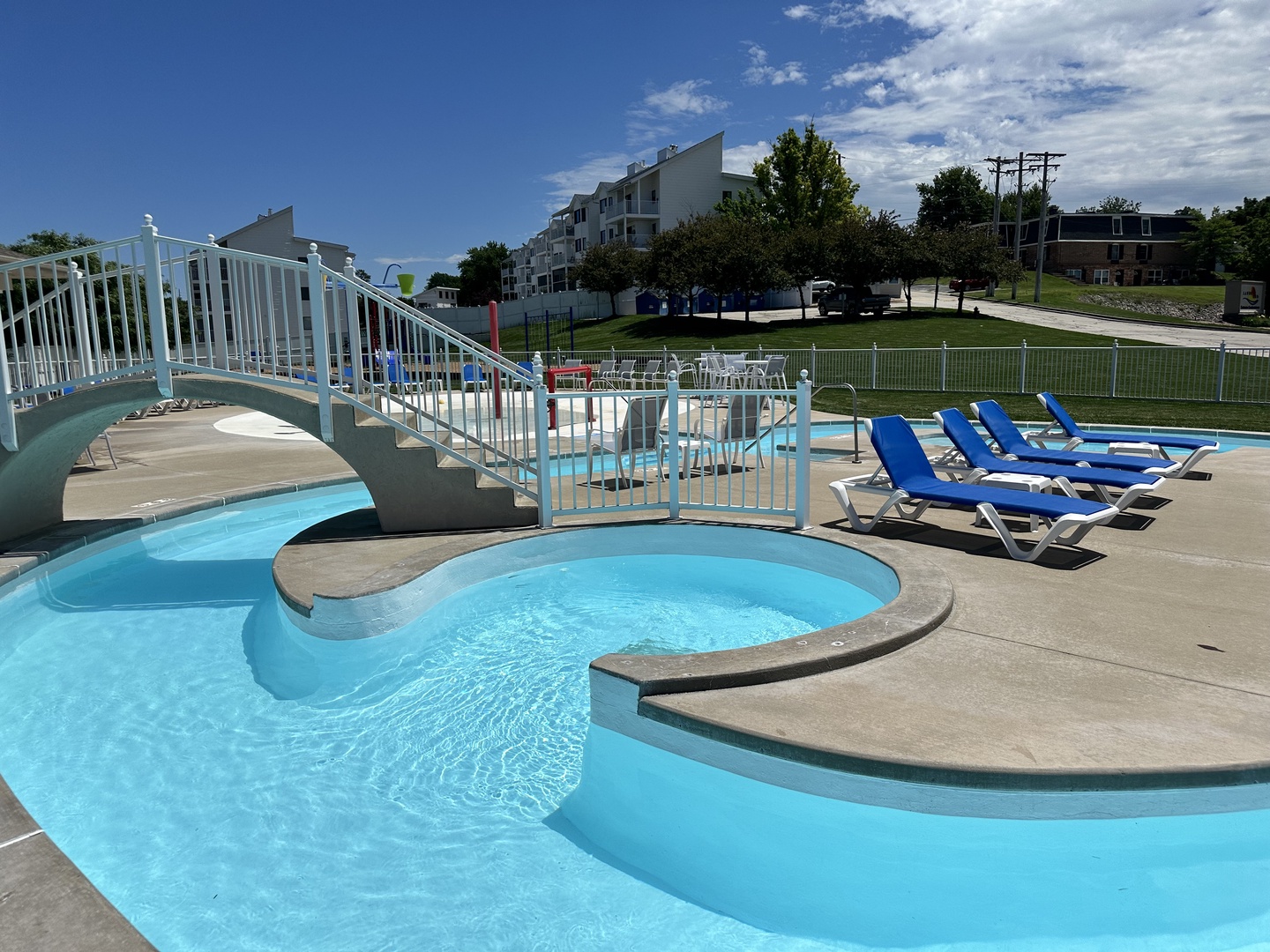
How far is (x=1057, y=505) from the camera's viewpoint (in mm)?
6012

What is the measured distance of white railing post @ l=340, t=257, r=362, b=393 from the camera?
21.8 ft

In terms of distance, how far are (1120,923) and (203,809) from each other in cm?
380

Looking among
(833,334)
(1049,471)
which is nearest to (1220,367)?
(1049,471)

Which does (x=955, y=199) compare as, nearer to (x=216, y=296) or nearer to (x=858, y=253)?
(x=858, y=253)

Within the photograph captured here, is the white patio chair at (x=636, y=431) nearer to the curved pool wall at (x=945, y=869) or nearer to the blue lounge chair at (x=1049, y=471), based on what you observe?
the blue lounge chair at (x=1049, y=471)

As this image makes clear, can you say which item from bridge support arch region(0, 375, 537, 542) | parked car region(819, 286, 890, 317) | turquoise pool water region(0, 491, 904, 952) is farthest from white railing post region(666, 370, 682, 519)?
parked car region(819, 286, 890, 317)

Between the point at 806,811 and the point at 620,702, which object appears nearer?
the point at 806,811

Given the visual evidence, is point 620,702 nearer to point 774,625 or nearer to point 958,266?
point 774,625

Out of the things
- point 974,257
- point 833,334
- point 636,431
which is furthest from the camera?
point 974,257

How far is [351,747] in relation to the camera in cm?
423

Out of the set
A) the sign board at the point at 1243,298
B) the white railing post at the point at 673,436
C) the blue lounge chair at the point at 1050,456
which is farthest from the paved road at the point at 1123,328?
the white railing post at the point at 673,436

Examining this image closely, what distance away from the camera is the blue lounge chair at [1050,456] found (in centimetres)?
809

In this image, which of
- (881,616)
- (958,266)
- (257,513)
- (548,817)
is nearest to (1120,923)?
(881,616)

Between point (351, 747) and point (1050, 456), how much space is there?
7.56m
